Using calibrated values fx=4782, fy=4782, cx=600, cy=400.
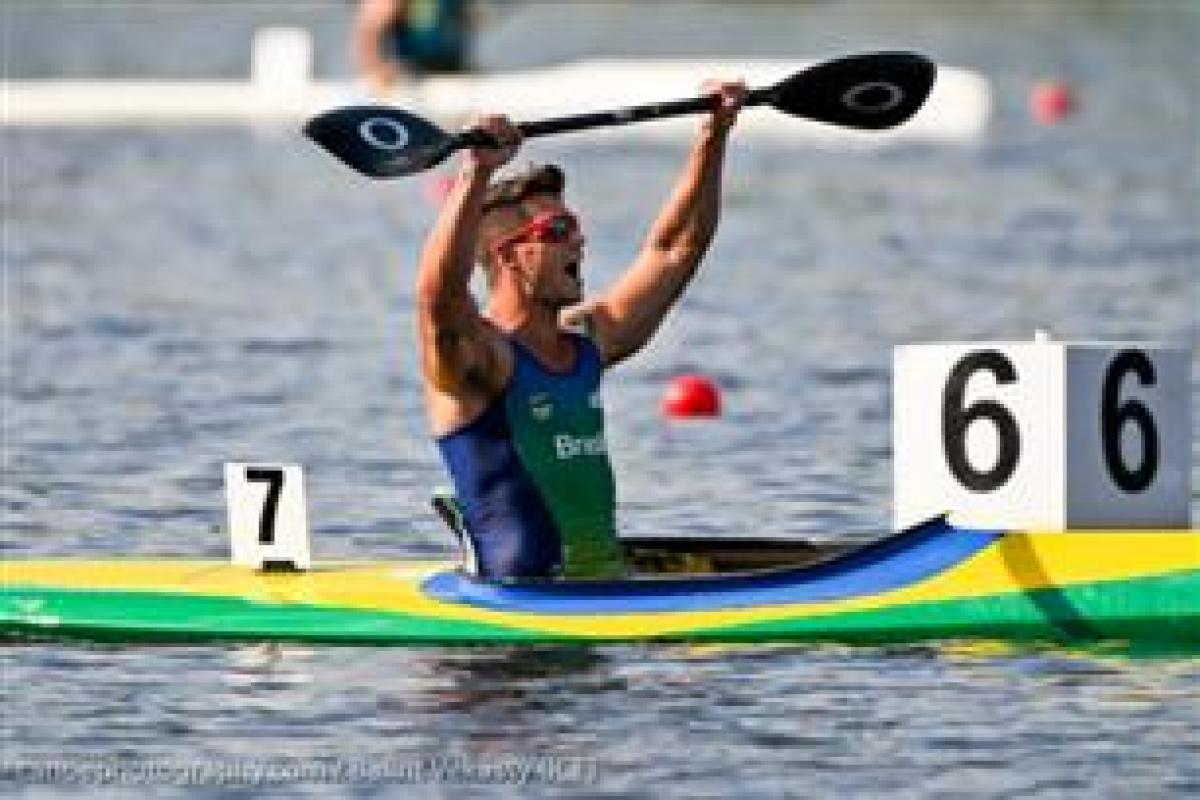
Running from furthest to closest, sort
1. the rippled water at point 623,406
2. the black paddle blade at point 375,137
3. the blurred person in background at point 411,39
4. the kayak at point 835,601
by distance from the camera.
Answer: the blurred person in background at point 411,39
the black paddle blade at point 375,137
the kayak at point 835,601
the rippled water at point 623,406

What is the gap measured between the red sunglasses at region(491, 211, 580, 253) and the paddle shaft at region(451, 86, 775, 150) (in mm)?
232

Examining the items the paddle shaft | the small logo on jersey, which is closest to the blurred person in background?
the paddle shaft

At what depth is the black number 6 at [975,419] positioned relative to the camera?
43.2 feet

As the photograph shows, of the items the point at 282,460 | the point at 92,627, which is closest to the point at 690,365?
the point at 282,460

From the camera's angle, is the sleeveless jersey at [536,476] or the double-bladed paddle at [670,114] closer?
the sleeveless jersey at [536,476]

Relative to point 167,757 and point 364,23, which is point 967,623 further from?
point 364,23

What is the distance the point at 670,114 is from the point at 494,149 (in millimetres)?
989

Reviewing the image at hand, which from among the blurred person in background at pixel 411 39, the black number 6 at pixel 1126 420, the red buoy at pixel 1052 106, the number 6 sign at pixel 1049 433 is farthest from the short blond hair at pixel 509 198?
the red buoy at pixel 1052 106

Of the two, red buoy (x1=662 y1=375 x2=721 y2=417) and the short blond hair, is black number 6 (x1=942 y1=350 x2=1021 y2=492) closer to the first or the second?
the short blond hair

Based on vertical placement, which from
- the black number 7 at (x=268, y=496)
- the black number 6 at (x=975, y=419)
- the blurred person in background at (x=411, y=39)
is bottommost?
the black number 7 at (x=268, y=496)

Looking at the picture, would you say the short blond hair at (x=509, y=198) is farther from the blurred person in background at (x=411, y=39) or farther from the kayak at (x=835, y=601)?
the blurred person in background at (x=411, y=39)

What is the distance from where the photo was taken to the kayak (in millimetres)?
13000

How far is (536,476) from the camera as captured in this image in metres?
13.2

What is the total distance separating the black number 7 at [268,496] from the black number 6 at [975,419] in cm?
189
